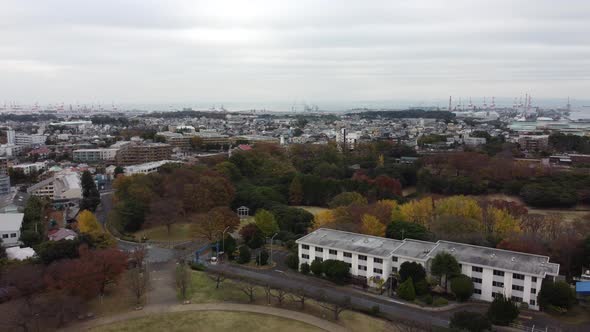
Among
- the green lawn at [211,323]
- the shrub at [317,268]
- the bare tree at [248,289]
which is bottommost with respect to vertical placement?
the green lawn at [211,323]

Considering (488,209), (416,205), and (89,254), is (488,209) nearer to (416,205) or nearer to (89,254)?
(416,205)

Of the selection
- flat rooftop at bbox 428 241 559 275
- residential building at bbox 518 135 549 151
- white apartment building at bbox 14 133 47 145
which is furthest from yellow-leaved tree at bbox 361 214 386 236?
white apartment building at bbox 14 133 47 145

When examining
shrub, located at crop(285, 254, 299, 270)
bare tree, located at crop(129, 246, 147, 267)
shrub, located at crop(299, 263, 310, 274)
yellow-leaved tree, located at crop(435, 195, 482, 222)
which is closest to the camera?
bare tree, located at crop(129, 246, 147, 267)

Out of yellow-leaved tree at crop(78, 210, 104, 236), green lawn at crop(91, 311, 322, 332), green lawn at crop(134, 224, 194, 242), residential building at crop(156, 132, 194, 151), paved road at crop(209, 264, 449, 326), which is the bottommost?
green lawn at crop(134, 224, 194, 242)

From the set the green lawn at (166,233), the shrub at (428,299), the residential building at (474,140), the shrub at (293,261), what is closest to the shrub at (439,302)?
the shrub at (428,299)

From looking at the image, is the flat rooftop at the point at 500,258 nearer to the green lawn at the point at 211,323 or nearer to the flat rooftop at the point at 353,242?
the flat rooftop at the point at 353,242

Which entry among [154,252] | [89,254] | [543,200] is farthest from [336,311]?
[543,200]

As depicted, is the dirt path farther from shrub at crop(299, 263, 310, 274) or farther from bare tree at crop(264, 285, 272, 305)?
shrub at crop(299, 263, 310, 274)
